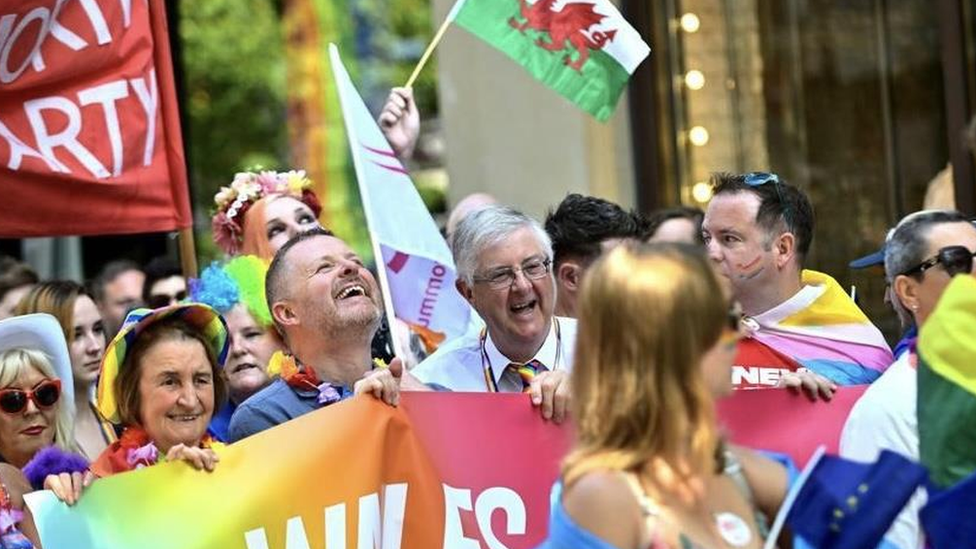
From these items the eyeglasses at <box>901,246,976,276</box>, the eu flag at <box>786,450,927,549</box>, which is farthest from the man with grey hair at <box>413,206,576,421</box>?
the eu flag at <box>786,450,927,549</box>

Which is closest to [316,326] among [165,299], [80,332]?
[80,332]

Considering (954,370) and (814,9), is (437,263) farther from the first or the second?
(814,9)

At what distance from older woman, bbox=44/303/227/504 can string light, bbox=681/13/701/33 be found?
18.3ft

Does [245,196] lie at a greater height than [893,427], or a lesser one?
greater

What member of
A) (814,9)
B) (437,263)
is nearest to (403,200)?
(437,263)

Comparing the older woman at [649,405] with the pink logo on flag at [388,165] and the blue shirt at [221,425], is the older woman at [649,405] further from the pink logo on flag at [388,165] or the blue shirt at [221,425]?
the pink logo on flag at [388,165]

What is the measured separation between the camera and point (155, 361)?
5.84m

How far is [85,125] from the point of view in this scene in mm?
6734

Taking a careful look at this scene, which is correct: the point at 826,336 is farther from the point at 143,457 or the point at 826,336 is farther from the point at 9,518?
the point at 9,518

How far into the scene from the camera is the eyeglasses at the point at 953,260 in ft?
18.1

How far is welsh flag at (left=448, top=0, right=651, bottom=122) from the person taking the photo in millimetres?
7371

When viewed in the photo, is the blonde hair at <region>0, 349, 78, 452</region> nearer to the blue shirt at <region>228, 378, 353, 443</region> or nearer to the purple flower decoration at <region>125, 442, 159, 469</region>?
the purple flower decoration at <region>125, 442, 159, 469</region>

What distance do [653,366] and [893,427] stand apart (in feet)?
4.71

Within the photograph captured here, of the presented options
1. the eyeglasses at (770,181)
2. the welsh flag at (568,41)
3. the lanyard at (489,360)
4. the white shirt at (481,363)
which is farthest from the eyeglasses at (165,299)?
the eyeglasses at (770,181)
